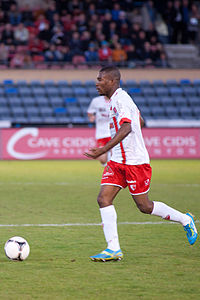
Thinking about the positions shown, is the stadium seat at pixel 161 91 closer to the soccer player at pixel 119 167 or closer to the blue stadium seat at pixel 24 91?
the blue stadium seat at pixel 24 91

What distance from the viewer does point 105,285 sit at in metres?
4.82

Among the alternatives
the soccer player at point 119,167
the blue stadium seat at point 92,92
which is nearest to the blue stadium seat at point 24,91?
the blue stadium seat at point 92,92

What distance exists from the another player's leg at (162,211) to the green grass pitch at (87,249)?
25 centimetres

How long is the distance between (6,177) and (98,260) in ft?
29.9

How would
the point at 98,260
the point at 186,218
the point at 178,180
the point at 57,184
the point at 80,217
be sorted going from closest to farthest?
the point at 98,260 < the point at 186,218 < the point at 80,217 < the point at 57,184 < the point at 178,180

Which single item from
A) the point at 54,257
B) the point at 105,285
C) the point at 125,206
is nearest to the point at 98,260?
the point at 54,257

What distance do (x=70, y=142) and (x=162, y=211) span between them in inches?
556

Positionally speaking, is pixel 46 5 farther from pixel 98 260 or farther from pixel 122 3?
pixel 98 260

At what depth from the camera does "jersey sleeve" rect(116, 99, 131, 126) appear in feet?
18.8

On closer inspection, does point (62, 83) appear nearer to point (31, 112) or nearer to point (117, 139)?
point (31, 112)

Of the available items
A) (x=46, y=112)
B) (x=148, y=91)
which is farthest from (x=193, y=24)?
(x=46, y=112)

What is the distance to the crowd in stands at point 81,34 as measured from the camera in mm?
23656

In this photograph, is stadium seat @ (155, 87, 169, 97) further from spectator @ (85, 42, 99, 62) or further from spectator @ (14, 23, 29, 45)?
spectator @ (14, 23, 29, 45)

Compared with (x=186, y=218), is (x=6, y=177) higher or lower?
lower
